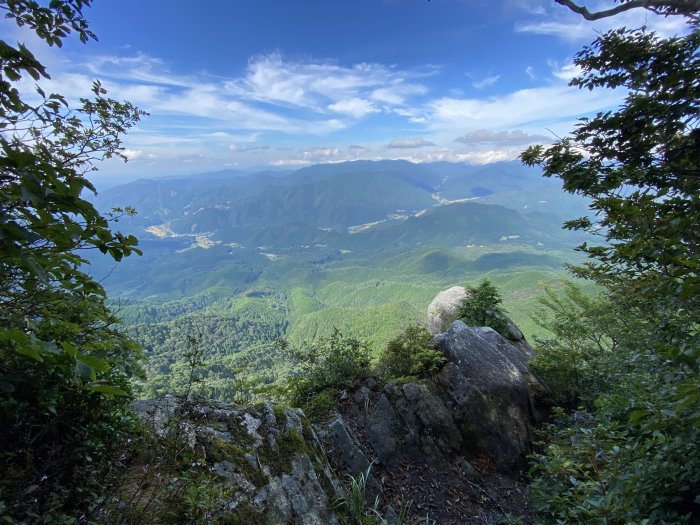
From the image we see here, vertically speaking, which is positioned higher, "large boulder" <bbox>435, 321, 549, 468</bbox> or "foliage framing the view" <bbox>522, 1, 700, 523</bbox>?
"foliage framing the view" <bbox>522, 1, 700, 523</bbox>

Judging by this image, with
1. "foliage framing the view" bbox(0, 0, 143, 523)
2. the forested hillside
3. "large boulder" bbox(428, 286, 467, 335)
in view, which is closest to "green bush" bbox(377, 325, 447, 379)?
the forested hillside

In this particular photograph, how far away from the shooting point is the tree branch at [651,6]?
3.59 m

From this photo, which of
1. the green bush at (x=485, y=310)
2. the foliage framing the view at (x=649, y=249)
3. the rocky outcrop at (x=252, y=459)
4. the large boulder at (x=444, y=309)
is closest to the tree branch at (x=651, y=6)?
the foliage framing the view at (x=649, y=249)

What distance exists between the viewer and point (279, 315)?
18475 centimetres

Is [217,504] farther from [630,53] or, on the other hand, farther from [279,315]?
[279,315]

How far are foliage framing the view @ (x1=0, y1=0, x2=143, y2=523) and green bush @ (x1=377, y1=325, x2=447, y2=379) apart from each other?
25.3ft

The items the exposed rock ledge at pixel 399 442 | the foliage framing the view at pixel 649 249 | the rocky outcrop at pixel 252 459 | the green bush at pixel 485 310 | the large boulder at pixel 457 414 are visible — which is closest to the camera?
the foliage framing the view at pixel 649 249

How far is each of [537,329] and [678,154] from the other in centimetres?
11690

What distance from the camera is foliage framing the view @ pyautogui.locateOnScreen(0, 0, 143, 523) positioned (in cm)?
158

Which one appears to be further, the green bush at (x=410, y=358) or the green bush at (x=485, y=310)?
the green bush at (x=485, y=310)

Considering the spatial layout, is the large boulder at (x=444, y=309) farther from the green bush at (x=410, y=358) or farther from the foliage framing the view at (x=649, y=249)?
the foliage framing the view at (x=649, y=249)

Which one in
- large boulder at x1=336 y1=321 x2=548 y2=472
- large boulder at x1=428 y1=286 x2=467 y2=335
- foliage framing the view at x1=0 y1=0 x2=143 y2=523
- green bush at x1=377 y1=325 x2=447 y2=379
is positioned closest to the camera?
foliage framing the view at x1=0 y1=0 x2=143 y2=523

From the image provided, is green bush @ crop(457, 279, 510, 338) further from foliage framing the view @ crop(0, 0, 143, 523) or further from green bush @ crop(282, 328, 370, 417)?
foliage framing the view @ crop(0, 0, 143, 523)

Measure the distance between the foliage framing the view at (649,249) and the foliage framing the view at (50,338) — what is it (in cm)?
343
